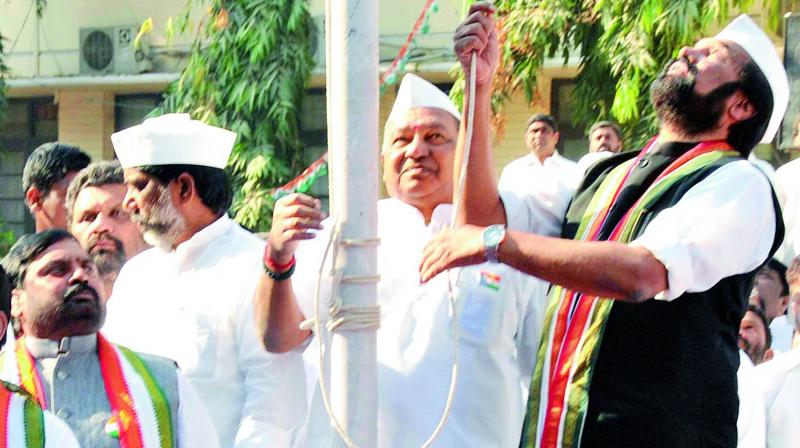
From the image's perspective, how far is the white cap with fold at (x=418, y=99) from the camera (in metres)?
4.16

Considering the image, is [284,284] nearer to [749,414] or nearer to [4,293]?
[4,293]

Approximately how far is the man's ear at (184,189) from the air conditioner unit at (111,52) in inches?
454

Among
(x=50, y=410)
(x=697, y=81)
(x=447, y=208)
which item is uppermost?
(x=697, y=81)

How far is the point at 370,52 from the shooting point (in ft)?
9.79

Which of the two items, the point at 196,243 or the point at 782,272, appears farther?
the point at 782,272

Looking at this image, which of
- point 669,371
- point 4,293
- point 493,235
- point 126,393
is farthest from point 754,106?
point 4,293

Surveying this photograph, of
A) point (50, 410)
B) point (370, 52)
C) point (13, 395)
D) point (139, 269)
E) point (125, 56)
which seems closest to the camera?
point (370, 52)

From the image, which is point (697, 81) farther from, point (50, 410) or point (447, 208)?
point (50, 410)

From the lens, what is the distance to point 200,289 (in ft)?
14.1

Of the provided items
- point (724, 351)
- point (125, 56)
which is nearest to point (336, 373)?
point (724, 351)

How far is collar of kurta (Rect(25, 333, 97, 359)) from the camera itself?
362 centimetres

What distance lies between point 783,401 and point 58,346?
267cm

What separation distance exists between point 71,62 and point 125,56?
2.91 feet

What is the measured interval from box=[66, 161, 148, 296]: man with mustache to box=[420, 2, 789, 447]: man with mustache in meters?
1.90
